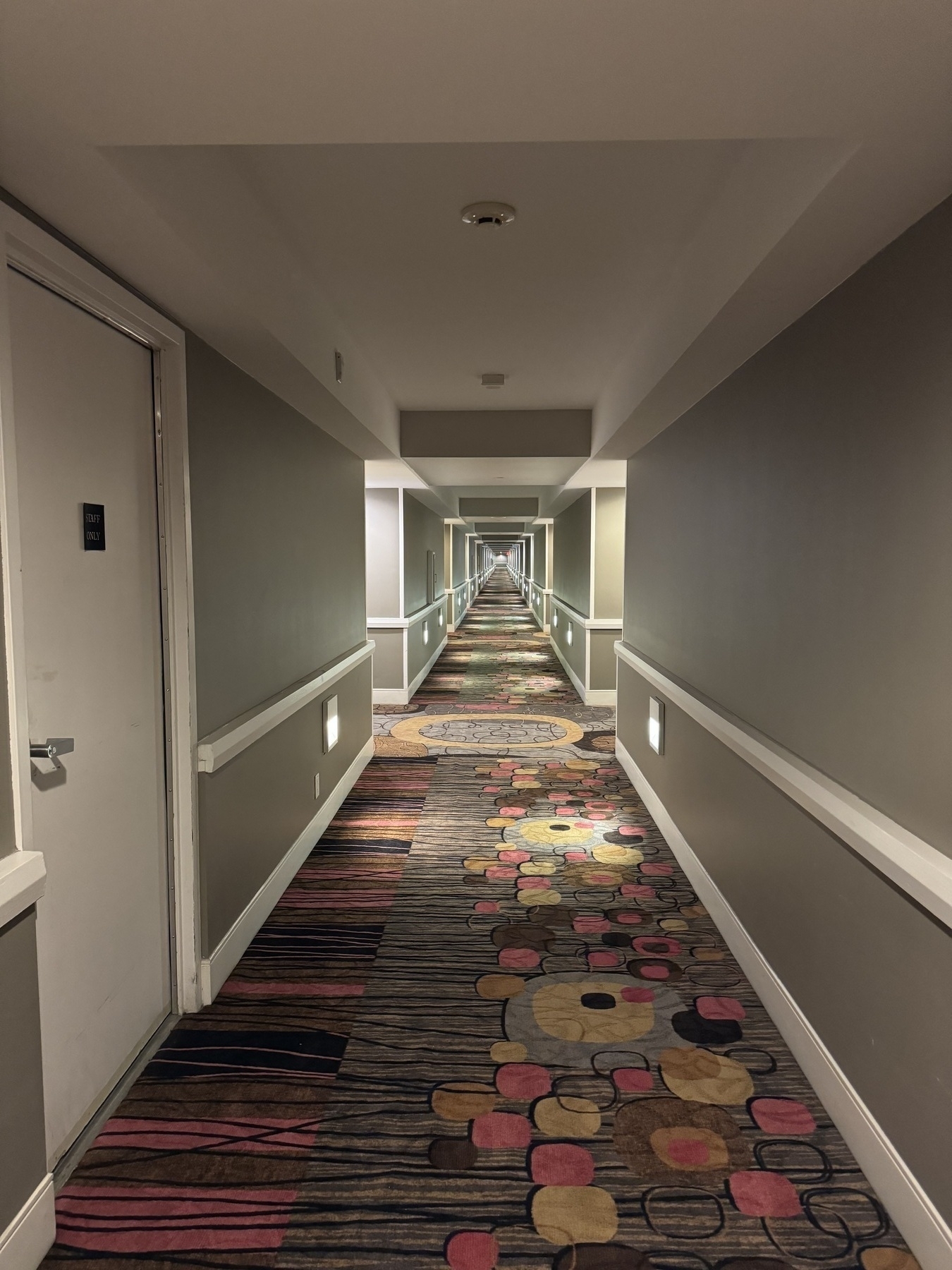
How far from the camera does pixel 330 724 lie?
Answer: 4750 millimetres

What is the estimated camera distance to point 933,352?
178 centimetres

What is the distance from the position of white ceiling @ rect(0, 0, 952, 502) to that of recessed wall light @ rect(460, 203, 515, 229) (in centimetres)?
4

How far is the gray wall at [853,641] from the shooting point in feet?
5.85

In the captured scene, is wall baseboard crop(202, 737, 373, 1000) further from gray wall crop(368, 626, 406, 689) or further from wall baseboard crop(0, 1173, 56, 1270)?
gray wall crop(368, 626, 406, 689)

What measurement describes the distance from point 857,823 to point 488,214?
2134 mm

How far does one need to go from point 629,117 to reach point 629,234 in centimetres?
134

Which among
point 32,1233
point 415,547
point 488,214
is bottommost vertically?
point 32,1233

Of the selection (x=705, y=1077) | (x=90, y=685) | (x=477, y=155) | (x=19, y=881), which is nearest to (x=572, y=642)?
(x=705, y=1077)

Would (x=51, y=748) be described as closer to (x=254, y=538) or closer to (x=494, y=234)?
(x=254, y=538)

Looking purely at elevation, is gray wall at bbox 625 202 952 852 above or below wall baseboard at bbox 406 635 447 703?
above

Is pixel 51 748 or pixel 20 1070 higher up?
pixel 51 748

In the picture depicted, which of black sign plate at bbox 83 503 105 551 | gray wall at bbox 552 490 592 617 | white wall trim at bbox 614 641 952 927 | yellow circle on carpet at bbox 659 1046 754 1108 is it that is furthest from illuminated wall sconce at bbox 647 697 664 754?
gray wall at bbox 552 490 592 617

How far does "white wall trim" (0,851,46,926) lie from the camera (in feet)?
5.34

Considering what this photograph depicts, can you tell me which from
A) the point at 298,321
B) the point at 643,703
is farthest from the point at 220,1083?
the point at 643,703
